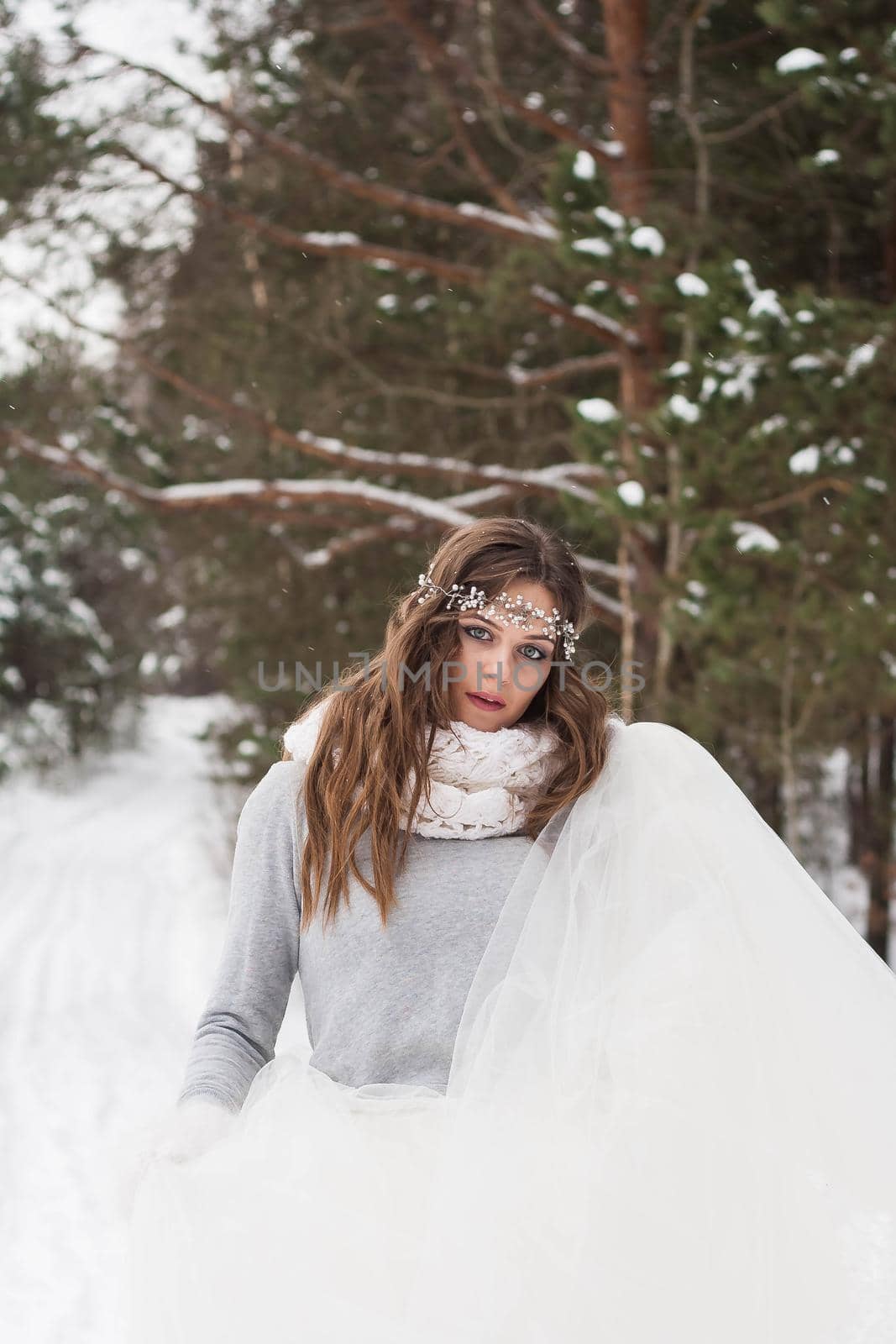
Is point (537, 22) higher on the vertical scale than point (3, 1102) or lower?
higher

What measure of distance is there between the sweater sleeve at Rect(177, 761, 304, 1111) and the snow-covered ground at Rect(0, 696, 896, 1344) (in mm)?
189

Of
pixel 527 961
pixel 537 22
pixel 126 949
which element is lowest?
pixel 126 949

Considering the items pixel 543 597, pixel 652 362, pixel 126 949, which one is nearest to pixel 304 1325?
pixel 543 597

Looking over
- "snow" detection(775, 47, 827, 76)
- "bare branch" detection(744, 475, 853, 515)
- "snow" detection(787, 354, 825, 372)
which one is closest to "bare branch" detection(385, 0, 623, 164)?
"snow" detection(775, 47, 827, 76)

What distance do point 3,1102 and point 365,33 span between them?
22.0ft

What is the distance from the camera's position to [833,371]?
17.8ft

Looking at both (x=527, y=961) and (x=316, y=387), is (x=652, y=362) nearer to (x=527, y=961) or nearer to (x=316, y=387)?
(x=316, y=387)

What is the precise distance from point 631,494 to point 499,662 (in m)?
3.56

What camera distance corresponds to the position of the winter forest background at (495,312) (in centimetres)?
558

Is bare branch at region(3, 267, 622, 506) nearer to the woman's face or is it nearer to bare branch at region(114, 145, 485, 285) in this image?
bare branch at region(114, 145, 485, 285)

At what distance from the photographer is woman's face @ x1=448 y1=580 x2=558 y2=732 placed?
214cm

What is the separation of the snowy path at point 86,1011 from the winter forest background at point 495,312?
1.62m

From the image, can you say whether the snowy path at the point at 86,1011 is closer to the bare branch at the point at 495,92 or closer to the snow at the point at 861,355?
the snow at the point at 861,355

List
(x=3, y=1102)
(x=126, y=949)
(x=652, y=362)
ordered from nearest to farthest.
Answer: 1. (x=3, y=1102)
2. (x=652, y=362)
3. (x=126, y=949)
